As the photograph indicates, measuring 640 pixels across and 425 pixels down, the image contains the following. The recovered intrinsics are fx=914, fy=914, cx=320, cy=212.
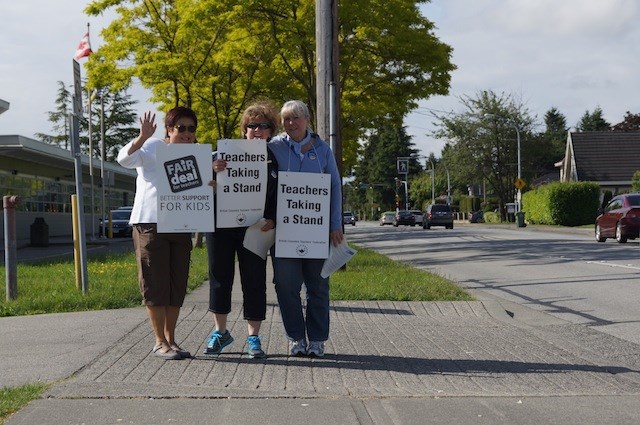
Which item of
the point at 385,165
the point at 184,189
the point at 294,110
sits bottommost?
the point at 184,189

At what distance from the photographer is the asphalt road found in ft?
36.7

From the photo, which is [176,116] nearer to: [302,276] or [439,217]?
[302,276]

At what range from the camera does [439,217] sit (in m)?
56.8

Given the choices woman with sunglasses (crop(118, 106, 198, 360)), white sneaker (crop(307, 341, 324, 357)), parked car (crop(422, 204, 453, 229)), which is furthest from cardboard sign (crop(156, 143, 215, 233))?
parked car (crop(422, 204, 453, 229))

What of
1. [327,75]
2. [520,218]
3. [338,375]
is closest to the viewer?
[338,375]

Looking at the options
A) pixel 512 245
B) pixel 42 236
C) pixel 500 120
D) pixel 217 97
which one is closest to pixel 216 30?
pixel 217 97

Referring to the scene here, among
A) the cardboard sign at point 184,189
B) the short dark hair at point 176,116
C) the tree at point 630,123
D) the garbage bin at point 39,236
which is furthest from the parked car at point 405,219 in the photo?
the cardboard sign at point 184,189

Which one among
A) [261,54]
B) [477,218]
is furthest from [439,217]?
[261,54]

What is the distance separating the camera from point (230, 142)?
22.5ft

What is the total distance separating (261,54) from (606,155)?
49848 millimetres

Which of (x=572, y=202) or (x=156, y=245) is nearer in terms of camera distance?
(x=156, y=245)

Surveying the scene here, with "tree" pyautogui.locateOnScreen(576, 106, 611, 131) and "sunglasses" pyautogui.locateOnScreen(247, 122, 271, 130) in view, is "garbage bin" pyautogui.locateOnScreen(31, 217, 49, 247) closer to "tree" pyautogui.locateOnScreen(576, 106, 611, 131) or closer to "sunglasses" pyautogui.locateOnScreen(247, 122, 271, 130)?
"sunglasses" pyautogui.locateOnScreen(247, 122, 271, 130)

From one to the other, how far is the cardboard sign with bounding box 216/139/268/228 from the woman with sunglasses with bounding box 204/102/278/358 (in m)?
0.09

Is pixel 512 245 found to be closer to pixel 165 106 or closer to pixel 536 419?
pixel 165 106
